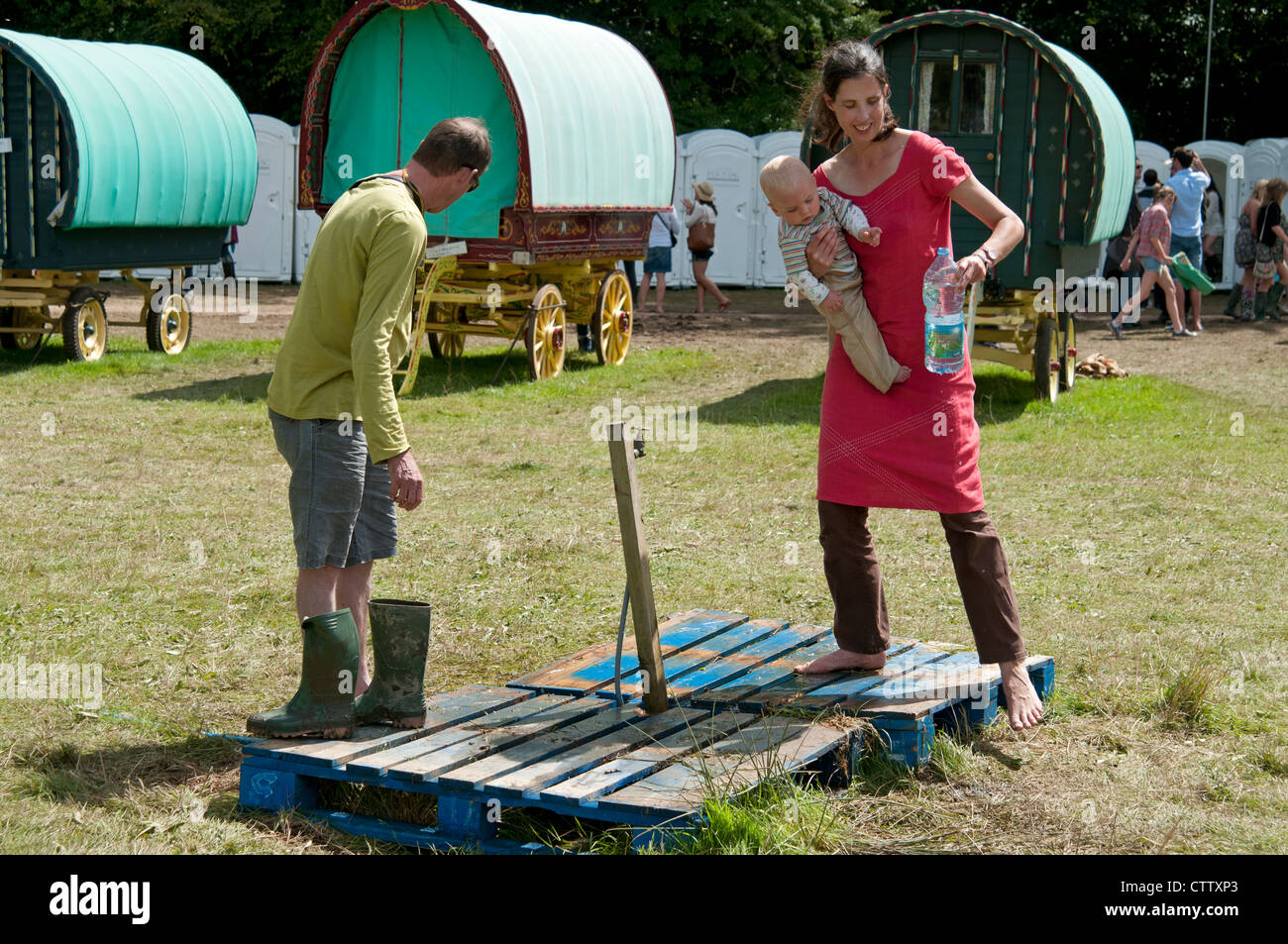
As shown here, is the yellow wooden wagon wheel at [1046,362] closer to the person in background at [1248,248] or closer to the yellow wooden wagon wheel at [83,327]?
the person in background at [1248,248]

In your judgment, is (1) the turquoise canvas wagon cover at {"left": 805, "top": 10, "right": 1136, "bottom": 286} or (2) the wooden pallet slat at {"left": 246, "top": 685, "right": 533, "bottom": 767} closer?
(2) the wooden pallet slat at {"left": 246, "top": 685, "right": 533, "bottom": 767}

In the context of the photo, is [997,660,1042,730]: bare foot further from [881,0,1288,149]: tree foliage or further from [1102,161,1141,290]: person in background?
[881,0,1288,149]: tree foliage

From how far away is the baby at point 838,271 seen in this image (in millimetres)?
4754

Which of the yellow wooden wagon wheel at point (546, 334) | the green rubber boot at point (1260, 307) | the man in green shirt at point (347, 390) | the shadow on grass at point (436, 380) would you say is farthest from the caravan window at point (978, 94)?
the green rubber boot at point (1260, 307)

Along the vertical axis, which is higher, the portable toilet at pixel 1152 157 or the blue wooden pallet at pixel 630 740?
the portable toilet at pixel 1152 157

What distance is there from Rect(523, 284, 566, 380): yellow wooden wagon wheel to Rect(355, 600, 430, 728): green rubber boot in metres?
9.90

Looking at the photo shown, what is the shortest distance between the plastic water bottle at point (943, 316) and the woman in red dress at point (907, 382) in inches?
2.4

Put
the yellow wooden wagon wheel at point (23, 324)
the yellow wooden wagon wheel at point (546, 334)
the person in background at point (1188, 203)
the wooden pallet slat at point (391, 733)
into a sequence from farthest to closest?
the person in background at point (1188, 203), the yellow wooden wagon wheel at point (23, 324), the yellow wooden wagon wheel at point (546, 334), the wooden pallet slat at point (391, 733)

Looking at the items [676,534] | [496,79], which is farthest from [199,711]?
[496,79]

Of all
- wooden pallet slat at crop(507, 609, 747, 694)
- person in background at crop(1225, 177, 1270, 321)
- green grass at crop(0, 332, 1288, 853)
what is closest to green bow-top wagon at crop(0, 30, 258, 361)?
green grass at crop(0, 332, 1288, 853)

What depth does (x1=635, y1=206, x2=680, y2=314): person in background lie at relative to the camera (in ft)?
65.9

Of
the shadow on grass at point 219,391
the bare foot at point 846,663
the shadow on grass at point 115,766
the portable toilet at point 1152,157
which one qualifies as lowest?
the shadow on grass at point 115,766

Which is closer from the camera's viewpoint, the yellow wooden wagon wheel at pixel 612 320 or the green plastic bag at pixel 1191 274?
the yellow wooden wagon wheel at pixel 612 320

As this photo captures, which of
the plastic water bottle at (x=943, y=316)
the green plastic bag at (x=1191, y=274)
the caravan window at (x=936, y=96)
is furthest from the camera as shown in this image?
the green plastic bag at (x=1191, y=274)
